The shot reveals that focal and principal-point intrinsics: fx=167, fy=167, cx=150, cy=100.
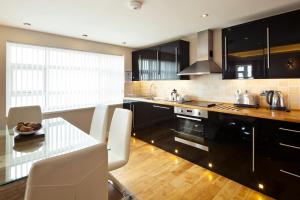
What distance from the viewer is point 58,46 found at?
3.33 meters

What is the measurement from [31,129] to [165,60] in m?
2.73

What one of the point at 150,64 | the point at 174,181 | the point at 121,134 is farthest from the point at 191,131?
the point at 150,64

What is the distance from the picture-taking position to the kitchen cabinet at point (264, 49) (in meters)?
1.97

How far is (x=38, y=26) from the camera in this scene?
2.81 m

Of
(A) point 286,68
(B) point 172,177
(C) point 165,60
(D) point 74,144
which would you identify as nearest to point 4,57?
(D) point 74,144

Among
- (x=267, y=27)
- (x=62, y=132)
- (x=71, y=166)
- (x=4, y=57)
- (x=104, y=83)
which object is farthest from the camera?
(x=104, y=83)

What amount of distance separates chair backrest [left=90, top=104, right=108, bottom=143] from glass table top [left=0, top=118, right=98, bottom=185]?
0.36 meters

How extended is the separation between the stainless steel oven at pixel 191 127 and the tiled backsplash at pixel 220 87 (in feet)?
2.32

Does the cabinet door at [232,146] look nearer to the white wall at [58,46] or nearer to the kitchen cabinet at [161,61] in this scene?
the kitchen cabinet at [161,61]

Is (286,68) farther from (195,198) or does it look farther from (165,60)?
(165,60)

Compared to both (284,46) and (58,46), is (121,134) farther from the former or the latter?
(58,46)

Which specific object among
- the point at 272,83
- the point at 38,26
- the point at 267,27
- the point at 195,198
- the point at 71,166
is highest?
the point at 38,26

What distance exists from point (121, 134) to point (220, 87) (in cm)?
206

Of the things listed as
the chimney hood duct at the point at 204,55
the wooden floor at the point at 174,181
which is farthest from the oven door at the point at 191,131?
the chimney hood duct at the point at 204,55
